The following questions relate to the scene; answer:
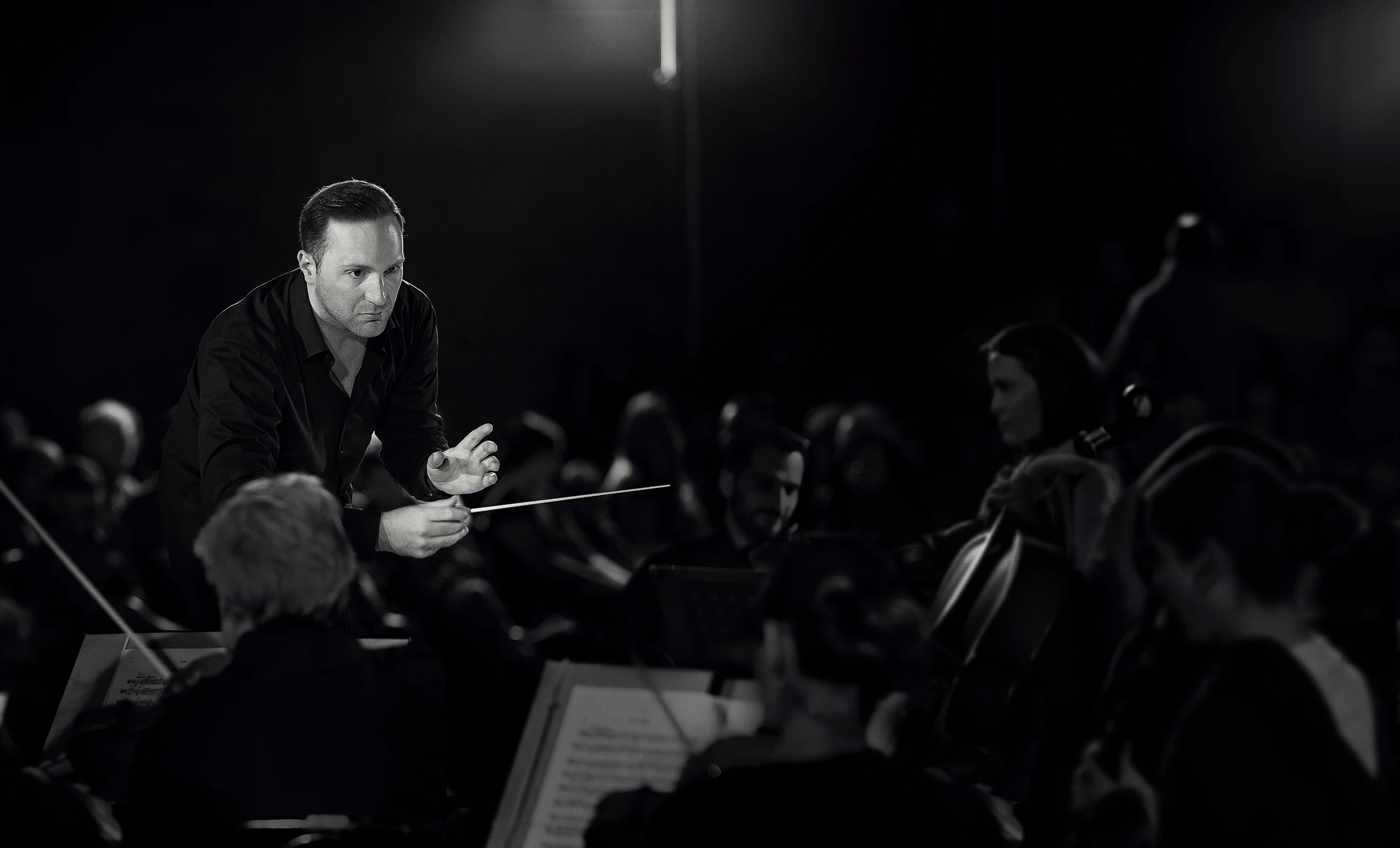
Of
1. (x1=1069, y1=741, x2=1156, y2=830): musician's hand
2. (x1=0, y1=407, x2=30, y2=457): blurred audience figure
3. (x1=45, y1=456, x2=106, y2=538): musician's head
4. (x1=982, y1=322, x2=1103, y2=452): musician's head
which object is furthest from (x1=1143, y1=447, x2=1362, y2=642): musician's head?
(x1=0, y1=407, x2=30, y2=457): blurred audience figure

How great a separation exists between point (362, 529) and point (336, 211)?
61cm

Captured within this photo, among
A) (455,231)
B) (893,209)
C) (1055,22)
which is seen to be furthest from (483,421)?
(1055,22)

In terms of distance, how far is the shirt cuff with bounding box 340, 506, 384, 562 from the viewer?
250 centimetres

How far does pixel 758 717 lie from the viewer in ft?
6.15

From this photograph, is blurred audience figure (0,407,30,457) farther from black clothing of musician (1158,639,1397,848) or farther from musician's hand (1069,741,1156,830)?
black clothing of musician (1158,639,1397,848)

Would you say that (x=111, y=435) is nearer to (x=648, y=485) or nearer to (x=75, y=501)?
(x=75, y=501)

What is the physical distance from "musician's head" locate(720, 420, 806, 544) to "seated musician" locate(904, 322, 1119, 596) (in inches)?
12.3

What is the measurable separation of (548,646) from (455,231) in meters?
1.86

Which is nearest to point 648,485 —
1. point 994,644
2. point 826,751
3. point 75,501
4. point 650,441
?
point 650,441

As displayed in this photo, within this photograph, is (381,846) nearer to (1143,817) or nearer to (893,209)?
(1143,817)

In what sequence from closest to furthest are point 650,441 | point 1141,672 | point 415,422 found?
point 1141,672, point 415,422, point 650,441

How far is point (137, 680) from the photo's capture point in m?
2.14

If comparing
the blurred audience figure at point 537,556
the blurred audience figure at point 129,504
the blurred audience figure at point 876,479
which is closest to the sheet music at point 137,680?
the blurred audience figure at point 129,504

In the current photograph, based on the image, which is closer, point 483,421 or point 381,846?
point 381,846
